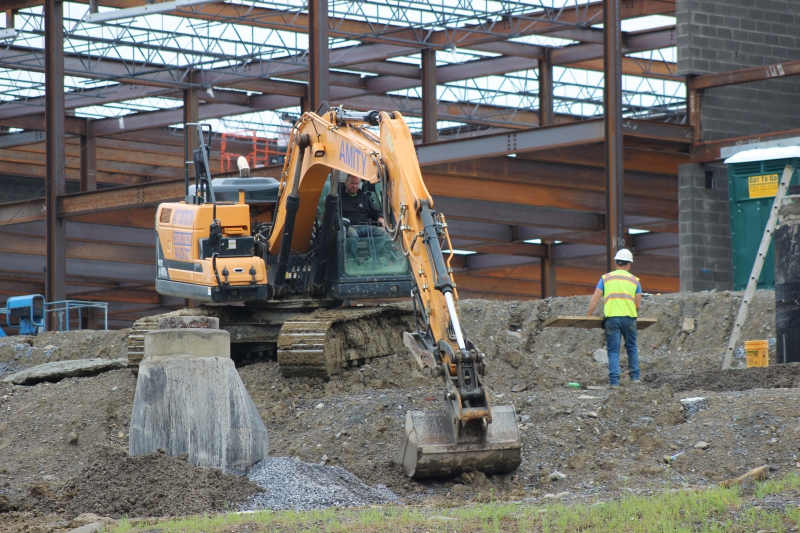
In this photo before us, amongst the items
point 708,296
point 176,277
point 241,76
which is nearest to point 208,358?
point 176,277

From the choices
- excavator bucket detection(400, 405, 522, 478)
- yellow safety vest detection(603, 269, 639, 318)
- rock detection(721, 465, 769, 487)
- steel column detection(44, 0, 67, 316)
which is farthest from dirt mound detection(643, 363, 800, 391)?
steel column detection(44, 0, 67, 316)

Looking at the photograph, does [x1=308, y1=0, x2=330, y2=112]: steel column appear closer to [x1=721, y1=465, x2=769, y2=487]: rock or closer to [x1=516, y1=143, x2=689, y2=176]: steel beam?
[x1=516, y1=143, x2=689, y2=176]: steel beam

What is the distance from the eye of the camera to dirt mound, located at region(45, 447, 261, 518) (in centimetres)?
887

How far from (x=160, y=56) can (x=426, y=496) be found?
70.0 ft

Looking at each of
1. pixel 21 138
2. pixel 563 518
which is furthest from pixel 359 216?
pixel 21 138

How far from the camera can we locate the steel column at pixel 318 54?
21266 mm

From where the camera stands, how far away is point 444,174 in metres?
23.5

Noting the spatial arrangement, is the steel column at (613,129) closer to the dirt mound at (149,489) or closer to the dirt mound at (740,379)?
the dirt mound at (740,379)

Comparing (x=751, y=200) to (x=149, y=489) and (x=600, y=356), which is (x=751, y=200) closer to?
(x=600, y=356)

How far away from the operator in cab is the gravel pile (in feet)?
14.3

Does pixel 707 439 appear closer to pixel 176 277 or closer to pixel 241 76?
pixel 176 277

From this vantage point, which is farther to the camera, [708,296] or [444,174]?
[444,174]

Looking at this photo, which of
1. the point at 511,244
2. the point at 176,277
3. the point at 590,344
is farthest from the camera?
the point at 511,244

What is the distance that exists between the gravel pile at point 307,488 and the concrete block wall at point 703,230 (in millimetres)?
13140
